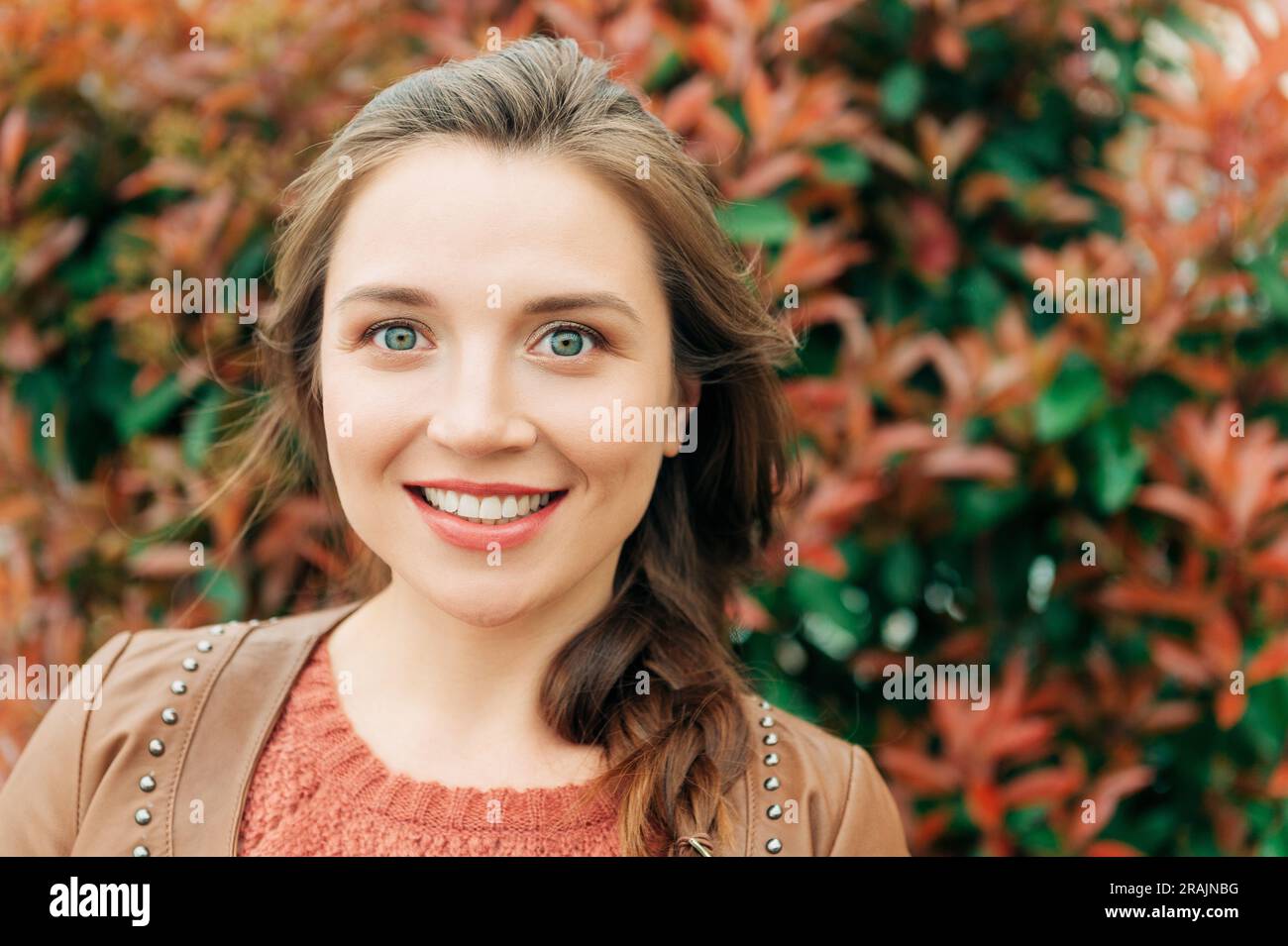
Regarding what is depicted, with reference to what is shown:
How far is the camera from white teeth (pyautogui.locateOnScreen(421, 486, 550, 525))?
55.3 inches

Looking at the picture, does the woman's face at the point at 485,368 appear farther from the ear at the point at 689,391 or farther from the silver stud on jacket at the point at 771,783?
the silver stud on jacket at the point at 771,783

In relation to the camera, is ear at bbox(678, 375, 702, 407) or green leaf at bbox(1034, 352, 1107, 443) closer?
ear at bbox(678, 375, 702, 407)

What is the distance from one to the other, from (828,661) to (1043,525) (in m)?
0.49

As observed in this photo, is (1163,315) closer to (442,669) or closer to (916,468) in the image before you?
(916,468)

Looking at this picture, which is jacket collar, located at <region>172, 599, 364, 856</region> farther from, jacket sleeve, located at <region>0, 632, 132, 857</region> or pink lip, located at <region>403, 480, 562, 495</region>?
pink lip, located at <region>403, 480, 562, 495</region>

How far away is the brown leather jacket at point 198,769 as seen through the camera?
148 cm

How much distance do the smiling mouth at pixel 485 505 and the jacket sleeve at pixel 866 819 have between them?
0.55 metres

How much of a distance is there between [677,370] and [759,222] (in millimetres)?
744

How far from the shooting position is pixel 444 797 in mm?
1472

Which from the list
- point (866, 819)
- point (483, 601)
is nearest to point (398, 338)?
point (483, 601)

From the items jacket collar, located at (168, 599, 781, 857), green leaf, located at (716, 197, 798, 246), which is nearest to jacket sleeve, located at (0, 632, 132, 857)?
jacket collar, located at (168, 599, 781, 857)

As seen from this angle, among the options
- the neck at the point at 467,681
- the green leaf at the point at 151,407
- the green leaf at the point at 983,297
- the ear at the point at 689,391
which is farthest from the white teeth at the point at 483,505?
the green leaf at the point at 983,297

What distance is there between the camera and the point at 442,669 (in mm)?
1552

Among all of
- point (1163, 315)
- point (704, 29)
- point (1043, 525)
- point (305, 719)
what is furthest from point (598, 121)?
point (1043, 525)
